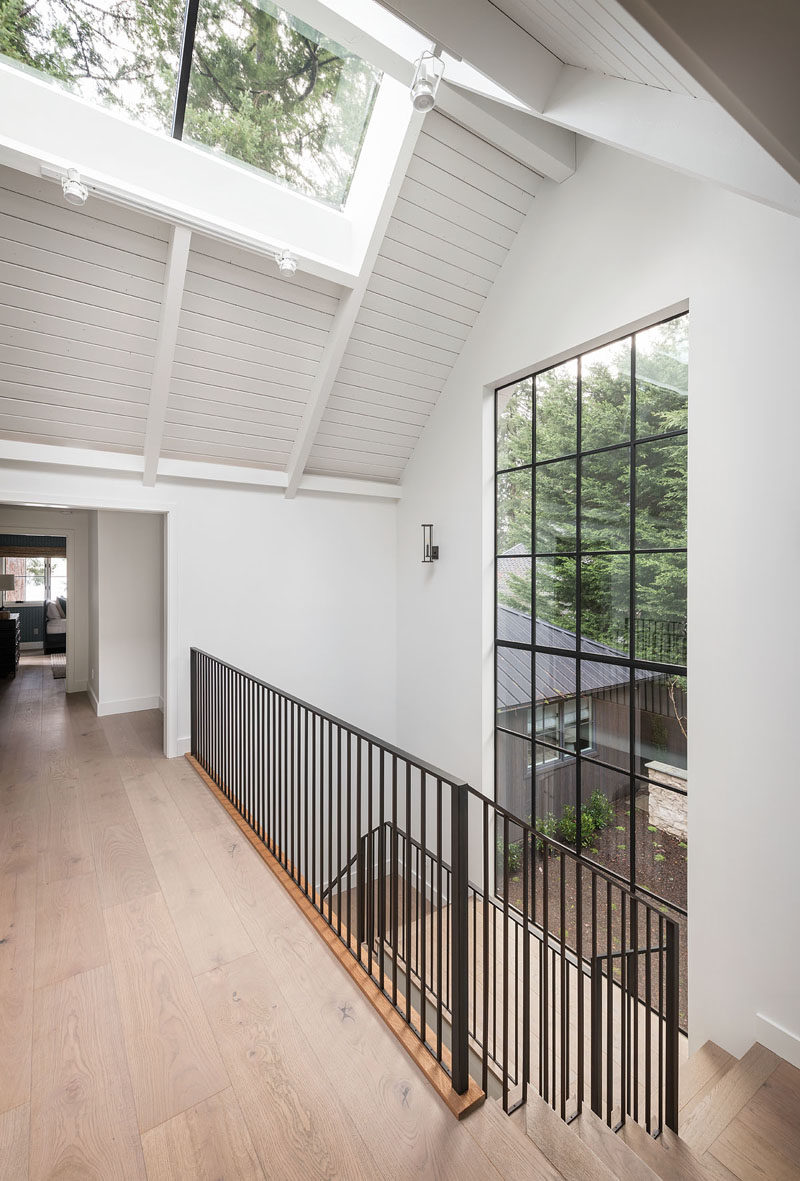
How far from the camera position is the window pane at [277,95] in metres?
2.71

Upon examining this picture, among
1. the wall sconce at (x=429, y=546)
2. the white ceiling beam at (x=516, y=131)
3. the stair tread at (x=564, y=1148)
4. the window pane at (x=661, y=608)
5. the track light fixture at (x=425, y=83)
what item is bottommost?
the stair tread at (x=564, y=1148)

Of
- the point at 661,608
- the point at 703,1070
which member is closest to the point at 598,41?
the point at 661,608

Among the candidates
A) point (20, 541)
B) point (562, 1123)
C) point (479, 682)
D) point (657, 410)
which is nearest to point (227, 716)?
point (479, 682)

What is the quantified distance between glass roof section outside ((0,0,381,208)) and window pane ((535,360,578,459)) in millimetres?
1839

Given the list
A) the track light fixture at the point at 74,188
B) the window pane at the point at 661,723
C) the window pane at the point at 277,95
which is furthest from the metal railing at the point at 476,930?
the window pane at the point at 277,95

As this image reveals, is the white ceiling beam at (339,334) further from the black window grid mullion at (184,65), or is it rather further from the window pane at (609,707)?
the window pane at (609,707)

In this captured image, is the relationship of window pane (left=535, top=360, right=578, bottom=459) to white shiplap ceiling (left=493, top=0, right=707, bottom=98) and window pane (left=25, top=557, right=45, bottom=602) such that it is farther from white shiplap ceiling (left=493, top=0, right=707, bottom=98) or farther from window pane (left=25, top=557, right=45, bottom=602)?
window pane (left=25, top=557, right=45, bottom=602)

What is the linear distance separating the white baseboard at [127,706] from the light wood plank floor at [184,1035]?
2800 millimetres

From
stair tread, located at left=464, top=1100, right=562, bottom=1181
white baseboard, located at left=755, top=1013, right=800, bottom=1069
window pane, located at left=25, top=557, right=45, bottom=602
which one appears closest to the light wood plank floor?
stair tread, located at left=464, top=1100, right=562, bottom=1181

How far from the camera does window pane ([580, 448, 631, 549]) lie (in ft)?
10.7

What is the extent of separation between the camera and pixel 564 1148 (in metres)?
1.42

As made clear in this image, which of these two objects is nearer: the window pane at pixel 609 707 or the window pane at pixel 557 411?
the window pane at pixel 609 707

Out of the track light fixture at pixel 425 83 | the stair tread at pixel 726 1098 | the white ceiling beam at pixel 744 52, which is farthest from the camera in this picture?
the track light fixture at pixel 425 83

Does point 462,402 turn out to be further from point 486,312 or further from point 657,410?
point 657,410
